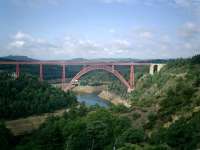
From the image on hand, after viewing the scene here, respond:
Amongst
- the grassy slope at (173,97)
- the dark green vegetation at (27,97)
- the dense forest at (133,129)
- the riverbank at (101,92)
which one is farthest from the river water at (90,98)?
the dense forest at (133,129)

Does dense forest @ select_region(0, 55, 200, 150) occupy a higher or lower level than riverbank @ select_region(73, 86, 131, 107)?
higher

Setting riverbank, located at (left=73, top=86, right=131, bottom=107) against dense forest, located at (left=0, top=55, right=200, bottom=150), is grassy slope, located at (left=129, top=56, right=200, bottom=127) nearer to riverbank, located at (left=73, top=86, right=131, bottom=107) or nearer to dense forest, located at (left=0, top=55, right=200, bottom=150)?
dense forest, located at (left=0, top=55, right=200, bottom=150)

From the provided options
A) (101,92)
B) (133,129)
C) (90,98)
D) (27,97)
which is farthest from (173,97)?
(101,92)

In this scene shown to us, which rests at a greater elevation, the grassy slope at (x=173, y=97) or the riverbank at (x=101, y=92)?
the grassy slope at (x=173, y=97)

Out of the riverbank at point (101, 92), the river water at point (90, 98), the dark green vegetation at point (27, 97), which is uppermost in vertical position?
the dark green vegetation at point (27, 97)

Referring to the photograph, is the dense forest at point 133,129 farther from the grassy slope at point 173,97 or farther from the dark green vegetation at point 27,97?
the dark green vegetation at point 27,97

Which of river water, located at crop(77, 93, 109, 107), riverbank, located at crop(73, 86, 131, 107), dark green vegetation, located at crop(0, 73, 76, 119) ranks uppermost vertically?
dark green vegetation, located at crop(0, 73, 76, 119)

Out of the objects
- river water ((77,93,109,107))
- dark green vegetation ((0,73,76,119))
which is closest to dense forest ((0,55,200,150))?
dark green vegetation ((0,73,76,119))

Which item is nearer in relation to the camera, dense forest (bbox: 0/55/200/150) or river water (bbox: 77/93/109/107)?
dense forest (bbox: 0/55/200/150)
